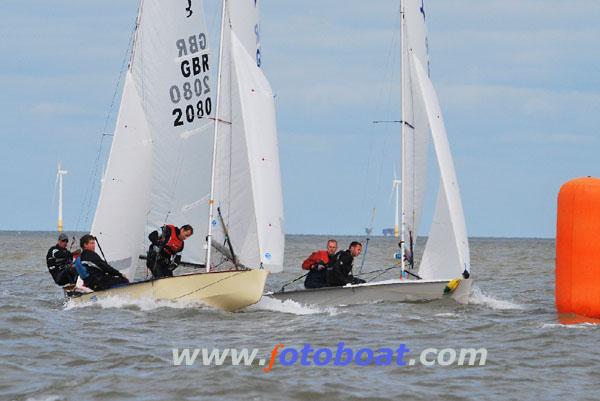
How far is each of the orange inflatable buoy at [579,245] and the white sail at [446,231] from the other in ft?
7.55

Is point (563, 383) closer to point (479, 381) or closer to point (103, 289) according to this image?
point (479, 381)

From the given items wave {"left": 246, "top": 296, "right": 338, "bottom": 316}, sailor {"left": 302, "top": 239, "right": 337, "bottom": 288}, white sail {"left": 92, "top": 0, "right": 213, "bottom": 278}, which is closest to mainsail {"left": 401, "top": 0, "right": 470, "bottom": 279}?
sailor {"left": 302, "top": 239, "right": 337, "bottom": 288}

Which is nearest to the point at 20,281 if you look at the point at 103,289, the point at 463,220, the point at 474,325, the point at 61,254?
the point at 61,254

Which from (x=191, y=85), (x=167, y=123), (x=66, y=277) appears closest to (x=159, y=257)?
(x=66, y=277)

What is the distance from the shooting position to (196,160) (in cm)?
2019

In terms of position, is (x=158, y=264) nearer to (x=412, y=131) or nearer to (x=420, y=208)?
(x=420, y=208)

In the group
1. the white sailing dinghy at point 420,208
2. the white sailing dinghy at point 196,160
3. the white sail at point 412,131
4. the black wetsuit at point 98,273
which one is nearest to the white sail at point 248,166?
the white sailing dinghy at point 196,160

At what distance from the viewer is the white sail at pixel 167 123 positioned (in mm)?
19672

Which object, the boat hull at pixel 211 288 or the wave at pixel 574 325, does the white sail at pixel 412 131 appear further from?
the wave at pixel 574 325

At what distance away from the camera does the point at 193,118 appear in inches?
803

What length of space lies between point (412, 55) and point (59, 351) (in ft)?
31.6

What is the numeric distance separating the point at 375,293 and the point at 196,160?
162 inches

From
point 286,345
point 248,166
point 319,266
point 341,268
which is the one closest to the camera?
point 286,345

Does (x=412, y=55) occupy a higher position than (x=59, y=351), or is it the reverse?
(x=412, y=55)
